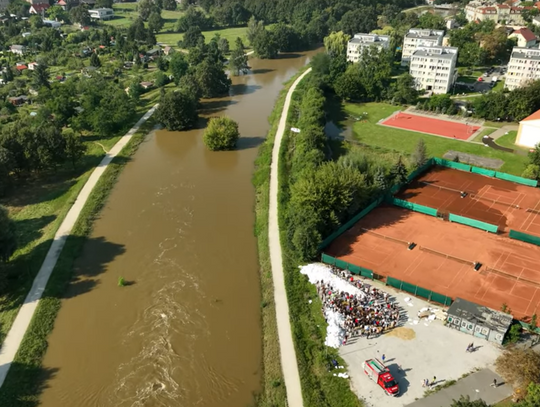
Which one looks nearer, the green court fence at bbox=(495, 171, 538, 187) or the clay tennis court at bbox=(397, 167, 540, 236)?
the clay tennis court at bbox=(397, 167, 540, 236)

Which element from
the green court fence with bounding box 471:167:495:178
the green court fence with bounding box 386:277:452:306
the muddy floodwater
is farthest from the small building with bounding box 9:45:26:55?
the green court fence with bounding box 386:277:452:306

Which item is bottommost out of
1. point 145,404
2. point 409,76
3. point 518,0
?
point 145,404

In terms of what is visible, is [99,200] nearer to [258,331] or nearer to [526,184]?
[258,331]

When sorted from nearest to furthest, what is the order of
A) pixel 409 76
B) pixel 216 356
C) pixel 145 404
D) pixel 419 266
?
pixel 145 404, pixel 216 356, pixel 419 266, pixel 409 76

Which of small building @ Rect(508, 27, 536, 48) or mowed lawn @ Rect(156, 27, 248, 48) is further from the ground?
small building @ Rect(508, 27, 536, 48)

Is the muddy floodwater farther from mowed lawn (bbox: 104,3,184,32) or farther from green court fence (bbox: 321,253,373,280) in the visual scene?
mowed lawn (bbox: 104,3,184,32)

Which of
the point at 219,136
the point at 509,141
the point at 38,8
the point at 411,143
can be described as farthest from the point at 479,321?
the point at 38,8

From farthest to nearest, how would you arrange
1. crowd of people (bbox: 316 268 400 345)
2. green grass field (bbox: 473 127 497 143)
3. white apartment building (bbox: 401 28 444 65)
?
white apartment building (bbox: 401 28 444 65)
green grass field (bbox: 473 127 497 143)
crowd of people (bbox: 316 268 400 345)

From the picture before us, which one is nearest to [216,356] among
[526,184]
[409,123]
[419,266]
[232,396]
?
[232,396]

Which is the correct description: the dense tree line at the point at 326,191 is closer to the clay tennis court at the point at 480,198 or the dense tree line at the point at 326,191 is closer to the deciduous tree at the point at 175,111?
the clay tennis court at the point at 480,198
